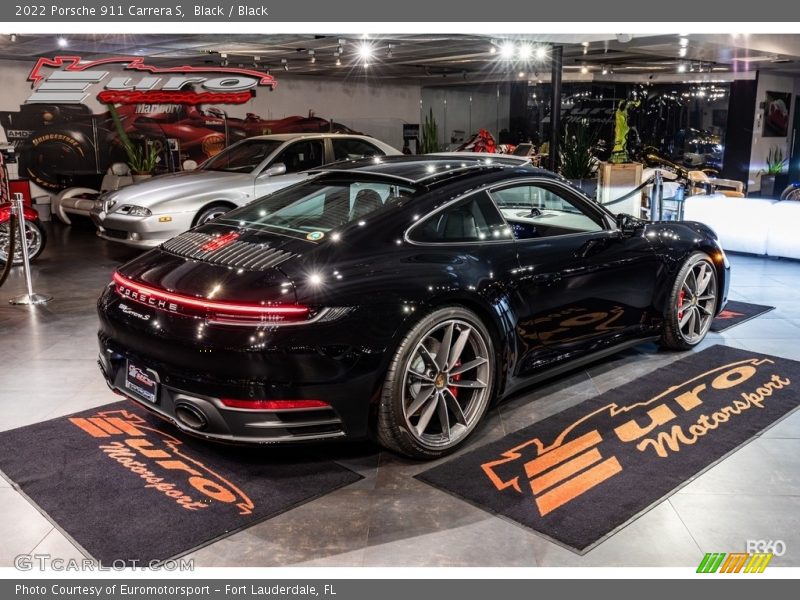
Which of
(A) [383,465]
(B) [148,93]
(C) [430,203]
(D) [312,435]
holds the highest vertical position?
(B) [148,93]

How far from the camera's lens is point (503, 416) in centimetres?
391

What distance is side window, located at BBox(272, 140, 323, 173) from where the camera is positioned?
8.66 metres

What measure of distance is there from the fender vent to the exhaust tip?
2.04 feet

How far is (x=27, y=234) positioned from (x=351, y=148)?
396 centimetres

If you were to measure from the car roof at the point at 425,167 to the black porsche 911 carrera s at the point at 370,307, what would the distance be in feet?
0.05

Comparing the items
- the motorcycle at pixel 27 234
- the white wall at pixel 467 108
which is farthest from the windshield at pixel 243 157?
the white wall at pixel 467 108

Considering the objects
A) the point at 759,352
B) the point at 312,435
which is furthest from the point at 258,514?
the point at 759,352

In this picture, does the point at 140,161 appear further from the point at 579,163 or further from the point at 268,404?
the point at 268,404

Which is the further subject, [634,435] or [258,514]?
[634,435]

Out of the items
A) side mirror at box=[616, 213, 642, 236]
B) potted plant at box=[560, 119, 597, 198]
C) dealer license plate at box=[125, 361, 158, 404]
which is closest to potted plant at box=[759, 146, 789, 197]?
potted plant at box=[560, 119, 597, 198]

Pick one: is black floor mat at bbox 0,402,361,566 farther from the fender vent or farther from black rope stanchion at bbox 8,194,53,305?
black rope stanchion at bbox 8,194,53,305

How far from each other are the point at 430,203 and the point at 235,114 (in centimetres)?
1142
